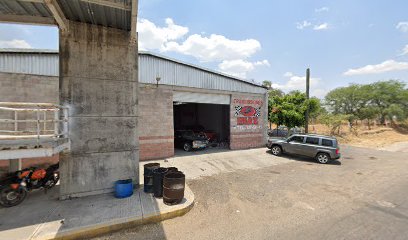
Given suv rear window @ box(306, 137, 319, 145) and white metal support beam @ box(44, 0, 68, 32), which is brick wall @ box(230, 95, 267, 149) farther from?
white metal support beam @ box(44, 0, 68, 32)

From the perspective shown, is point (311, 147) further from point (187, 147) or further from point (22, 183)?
point (22, 183)

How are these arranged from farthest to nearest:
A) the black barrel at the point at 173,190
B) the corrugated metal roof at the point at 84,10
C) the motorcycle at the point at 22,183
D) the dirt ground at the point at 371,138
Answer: the dirt ground at the point at 371,138 < the black barrel at the point at 173,190 < the motorcycle at the point at 22,183 < the corrugated metal roof at the point at 84,10

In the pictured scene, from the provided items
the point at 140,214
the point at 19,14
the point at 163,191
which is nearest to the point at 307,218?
the point at 163,191

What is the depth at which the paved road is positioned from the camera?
4.86m

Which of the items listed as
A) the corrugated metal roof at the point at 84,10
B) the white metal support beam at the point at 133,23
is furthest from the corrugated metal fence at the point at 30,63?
the white metal support beam at the point at 133,23

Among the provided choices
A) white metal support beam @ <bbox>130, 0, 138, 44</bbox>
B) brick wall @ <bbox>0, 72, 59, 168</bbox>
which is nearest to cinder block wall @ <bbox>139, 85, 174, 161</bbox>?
brick wall @ <bbox>0, 72, 59, 168</bbox>

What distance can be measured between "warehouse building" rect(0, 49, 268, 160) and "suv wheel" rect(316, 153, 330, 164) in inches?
193

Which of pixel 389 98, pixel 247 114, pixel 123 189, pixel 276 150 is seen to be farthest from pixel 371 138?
pixel 123 189

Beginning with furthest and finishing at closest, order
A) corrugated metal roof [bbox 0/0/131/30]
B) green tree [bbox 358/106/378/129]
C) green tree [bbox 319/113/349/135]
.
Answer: green tree [bbox 358/106/378/129]
green tree [bbox 319/113/349/135]
corrugated metal roof [bbox 0/0/131/30]

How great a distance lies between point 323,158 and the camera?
477 inches

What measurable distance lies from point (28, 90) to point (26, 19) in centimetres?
445

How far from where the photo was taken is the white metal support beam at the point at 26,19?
19.5ft

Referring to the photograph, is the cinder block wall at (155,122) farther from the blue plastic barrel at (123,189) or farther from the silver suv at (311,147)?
the silver suv at (311,147)

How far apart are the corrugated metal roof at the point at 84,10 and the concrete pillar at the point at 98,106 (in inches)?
12.5
